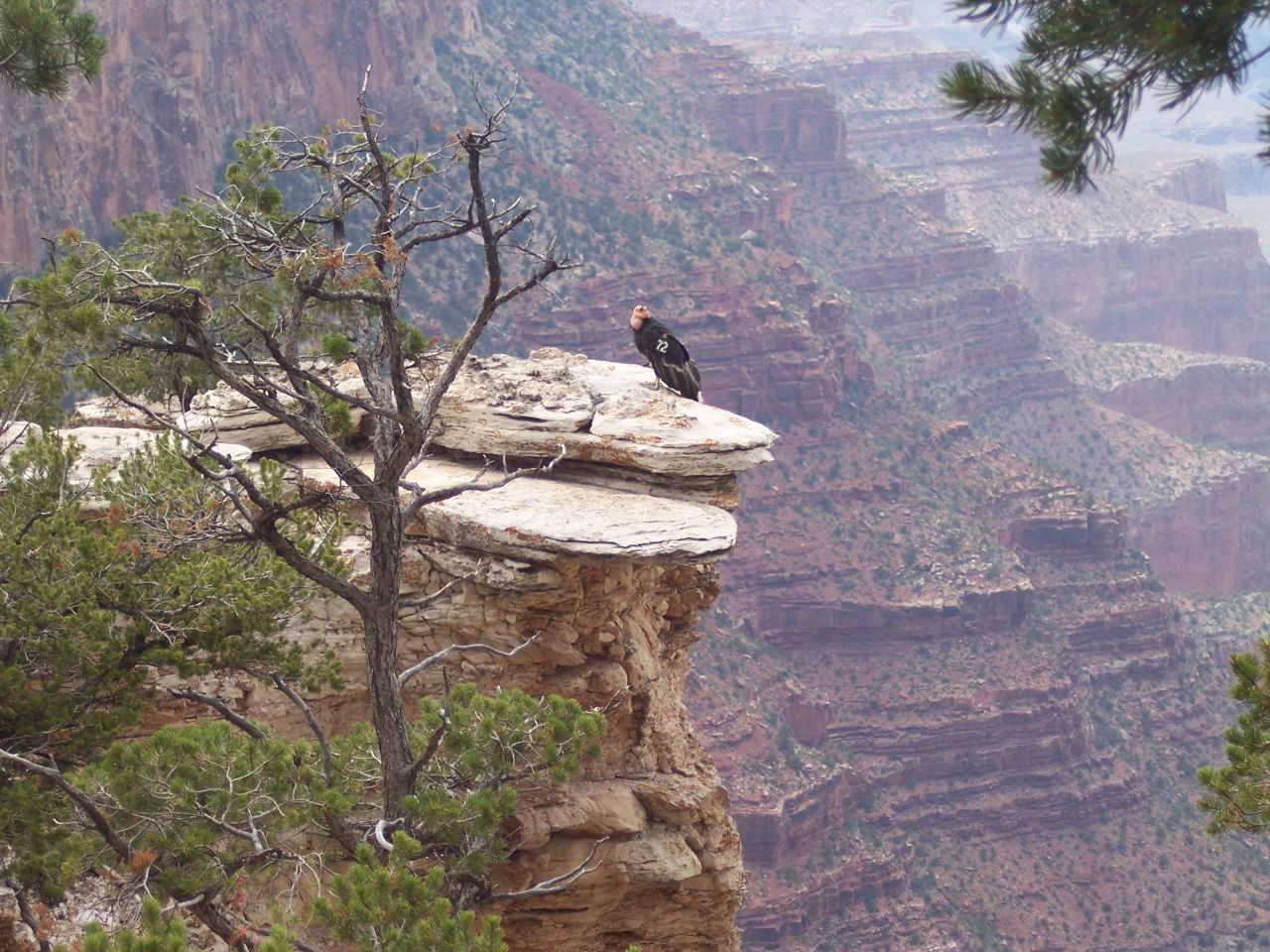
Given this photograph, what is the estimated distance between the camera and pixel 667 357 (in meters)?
18.4

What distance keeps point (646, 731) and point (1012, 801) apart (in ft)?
177

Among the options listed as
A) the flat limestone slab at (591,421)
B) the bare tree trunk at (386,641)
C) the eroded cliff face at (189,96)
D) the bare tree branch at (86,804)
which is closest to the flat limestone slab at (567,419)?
the flat limestone slab at (591,421)

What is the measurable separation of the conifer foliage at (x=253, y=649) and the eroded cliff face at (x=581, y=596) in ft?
6.23

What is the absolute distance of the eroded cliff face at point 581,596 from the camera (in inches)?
673

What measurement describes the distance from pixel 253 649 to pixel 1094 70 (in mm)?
9164

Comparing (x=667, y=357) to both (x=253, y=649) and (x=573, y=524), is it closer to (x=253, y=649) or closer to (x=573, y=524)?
(x=573, y=524)

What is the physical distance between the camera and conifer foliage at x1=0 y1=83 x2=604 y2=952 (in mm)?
11891

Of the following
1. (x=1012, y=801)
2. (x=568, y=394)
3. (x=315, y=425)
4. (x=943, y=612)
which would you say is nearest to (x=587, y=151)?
(x=943, y=612)

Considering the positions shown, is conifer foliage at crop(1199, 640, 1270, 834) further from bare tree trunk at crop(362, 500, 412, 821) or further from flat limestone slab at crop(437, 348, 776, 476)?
bare tree trunk at crop(362, 500, 412, 821)

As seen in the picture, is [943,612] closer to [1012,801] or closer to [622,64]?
[1012,801]

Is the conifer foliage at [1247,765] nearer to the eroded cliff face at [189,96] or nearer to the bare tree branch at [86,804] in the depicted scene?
the bare tree branch at [86,804]

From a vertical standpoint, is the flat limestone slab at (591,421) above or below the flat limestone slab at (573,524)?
above

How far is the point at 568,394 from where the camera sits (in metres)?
18.5

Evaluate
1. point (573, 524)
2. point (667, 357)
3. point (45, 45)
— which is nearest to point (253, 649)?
point (573, 524)
